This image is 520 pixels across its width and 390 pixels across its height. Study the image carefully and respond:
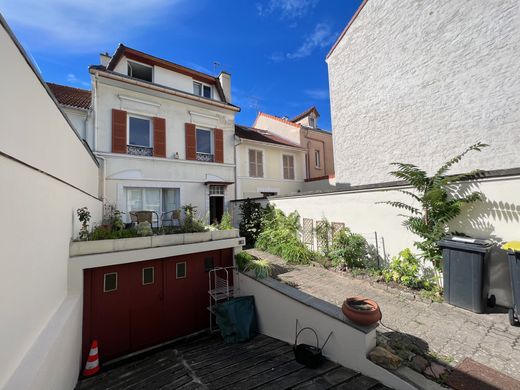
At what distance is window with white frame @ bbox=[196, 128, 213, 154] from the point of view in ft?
38.3

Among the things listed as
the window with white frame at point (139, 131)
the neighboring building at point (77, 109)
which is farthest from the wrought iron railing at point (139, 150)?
the neighboring building at point (77, 109)

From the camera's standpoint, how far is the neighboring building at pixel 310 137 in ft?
51.7

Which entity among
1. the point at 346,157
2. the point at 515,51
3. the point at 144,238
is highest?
the point at 515,51

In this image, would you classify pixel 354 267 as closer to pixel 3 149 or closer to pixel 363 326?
pixel 363 326

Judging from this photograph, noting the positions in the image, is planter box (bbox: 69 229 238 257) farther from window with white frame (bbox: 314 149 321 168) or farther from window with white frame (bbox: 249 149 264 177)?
window with white frame (bbox: 314 149 321 168)

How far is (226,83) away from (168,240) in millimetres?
10352

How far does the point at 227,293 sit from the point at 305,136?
12447mm

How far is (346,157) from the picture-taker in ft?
32.5

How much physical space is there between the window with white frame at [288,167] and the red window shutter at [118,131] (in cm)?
880

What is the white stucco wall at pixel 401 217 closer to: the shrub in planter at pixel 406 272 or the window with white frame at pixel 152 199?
the shrub in planter at pixel 406 272

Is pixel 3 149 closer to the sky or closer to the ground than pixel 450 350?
closer to the sky

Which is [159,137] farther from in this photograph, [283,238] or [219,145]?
[283,238]

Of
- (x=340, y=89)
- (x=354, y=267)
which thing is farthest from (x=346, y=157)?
(x=354, y=267)

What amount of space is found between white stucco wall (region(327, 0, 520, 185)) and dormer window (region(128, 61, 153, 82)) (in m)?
8.54
